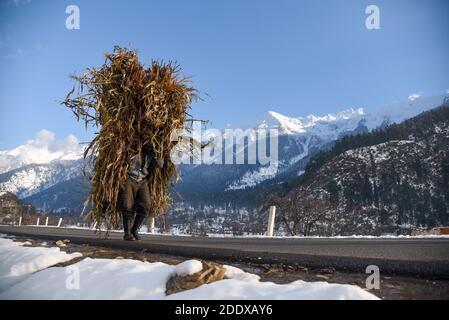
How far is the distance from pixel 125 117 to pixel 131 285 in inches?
138

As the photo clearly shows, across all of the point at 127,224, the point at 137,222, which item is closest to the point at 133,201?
the point at 127,224

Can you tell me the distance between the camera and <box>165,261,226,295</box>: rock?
2454mm

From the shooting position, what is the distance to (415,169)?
11875 cm

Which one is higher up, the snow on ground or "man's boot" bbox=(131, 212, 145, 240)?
"man's boot" bbox=(131, 212, 145, 240)

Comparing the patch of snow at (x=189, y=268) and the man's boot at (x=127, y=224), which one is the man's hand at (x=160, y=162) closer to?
the man's boot at (x=127, y=224)

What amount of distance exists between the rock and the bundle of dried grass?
295cm

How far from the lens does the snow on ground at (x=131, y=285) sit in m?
2.11

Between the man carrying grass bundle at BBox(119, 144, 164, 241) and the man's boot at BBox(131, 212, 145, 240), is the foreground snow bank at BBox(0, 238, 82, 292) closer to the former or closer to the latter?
the man carrying grass bundle at BBox(119, 144, 164, 241)

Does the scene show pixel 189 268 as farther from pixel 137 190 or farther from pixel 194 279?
pixel 137 190

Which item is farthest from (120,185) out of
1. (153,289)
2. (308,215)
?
(308,215)

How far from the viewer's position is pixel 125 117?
5637mm

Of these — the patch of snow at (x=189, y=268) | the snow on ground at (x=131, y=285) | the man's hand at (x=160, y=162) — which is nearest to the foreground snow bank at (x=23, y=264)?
the snow on ground at (x=131, y=285)

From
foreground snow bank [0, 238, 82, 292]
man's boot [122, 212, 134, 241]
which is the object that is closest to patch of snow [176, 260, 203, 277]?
foreground snow bank [0, 238, 82, 292]
